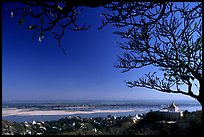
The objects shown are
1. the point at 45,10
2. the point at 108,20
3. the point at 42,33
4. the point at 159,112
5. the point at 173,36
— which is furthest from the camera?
the point at 159,112

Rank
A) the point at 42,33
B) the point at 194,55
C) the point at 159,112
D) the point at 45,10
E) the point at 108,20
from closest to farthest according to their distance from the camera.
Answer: the point at 45,10 < the point at 42,33 < the point at 108,20 < the point at 194,55 < the point at 159,112

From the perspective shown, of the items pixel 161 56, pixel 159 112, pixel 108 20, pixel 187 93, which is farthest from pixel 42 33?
pixel 159 112

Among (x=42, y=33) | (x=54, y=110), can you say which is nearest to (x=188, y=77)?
(x=42, y=33)

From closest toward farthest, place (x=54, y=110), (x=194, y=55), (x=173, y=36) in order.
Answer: (x=194, y=55)
(x=173, y=36)
(x=54, y=110)

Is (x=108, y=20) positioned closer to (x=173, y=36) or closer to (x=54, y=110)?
(x=173, y=36)

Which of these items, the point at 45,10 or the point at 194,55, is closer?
the point at 45,10

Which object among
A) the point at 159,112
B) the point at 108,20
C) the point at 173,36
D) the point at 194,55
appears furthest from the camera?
the point at 159,112

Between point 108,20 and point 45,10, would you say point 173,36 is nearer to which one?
point 108,20

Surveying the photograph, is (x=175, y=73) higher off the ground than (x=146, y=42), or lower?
lower

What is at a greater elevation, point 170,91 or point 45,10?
point 45,10
